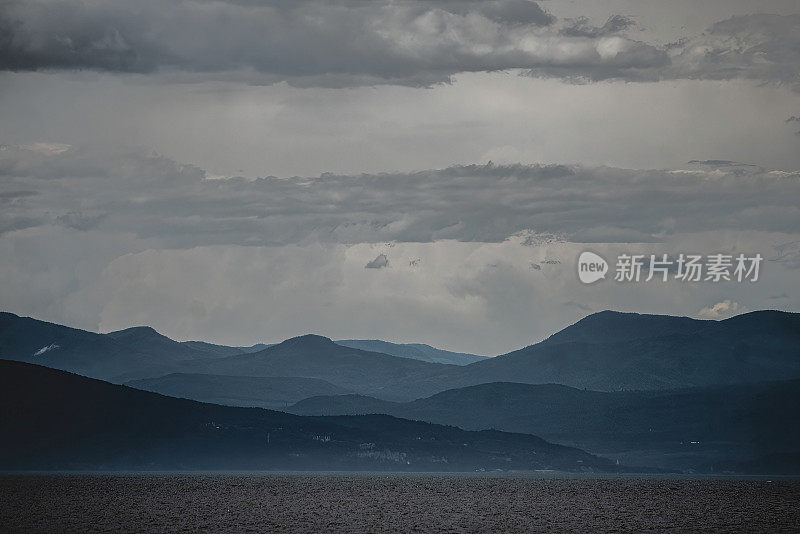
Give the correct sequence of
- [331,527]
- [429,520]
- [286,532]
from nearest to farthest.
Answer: [286,532] → [331,527] → [429,520]

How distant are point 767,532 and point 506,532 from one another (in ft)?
117

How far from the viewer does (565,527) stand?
6693 inches

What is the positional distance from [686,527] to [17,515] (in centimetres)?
10639

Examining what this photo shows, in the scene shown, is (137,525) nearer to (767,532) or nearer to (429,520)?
(429,520)

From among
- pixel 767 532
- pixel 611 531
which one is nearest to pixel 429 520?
pixel 611 531

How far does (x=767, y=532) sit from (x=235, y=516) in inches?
3353

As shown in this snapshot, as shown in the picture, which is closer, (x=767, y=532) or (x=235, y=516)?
(x=767, y=532)

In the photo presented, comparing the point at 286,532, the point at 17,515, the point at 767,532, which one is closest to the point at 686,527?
the point at 767,532

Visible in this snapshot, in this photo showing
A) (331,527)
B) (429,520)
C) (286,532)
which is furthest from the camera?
(429,520)

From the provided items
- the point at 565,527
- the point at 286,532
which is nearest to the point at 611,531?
the point at 565,527

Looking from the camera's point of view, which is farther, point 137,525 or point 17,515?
point 17,515

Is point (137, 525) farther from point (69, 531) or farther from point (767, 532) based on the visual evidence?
point (767, 532)

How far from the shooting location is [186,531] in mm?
157750

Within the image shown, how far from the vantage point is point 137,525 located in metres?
171
